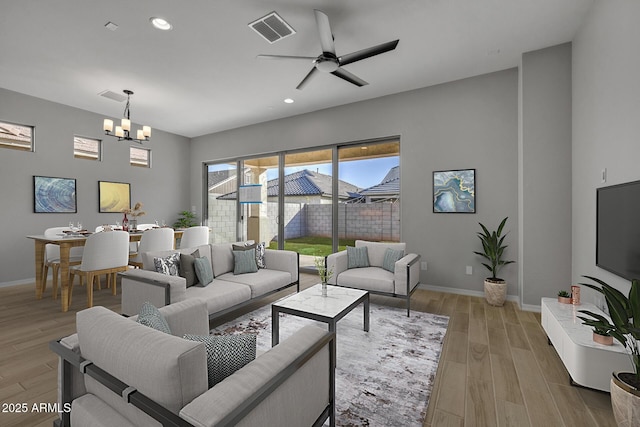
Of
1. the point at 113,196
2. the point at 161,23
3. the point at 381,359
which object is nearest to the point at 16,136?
the point at 113,196

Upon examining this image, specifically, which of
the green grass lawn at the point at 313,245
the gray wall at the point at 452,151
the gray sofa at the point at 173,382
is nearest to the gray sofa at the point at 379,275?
the gray wall at the point at 452,151

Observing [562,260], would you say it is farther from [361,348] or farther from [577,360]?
[361,348]

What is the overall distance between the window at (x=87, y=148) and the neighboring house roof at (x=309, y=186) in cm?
343

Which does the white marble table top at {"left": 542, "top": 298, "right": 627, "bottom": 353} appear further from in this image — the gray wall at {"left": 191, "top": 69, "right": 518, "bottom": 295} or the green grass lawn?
the green grass lawn

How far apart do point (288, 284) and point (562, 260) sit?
330 cm

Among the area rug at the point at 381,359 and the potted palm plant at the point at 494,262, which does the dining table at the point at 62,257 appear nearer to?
the area rug at the point at 381,359

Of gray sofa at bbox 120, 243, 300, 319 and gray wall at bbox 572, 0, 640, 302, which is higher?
gray wall at bbox 572, 0, 640, 302

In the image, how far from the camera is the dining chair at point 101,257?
3607 millimetres

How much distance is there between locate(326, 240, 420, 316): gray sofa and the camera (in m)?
3.36

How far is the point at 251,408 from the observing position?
3.05 feet

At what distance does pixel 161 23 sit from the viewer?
296cm


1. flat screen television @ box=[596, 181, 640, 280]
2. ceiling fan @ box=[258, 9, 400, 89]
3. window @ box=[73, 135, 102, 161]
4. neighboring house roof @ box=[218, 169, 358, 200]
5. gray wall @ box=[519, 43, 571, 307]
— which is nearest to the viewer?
flat screen television @ box=[596, 181, 640, 280]

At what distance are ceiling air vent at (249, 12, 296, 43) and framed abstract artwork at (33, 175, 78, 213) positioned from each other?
4.76m

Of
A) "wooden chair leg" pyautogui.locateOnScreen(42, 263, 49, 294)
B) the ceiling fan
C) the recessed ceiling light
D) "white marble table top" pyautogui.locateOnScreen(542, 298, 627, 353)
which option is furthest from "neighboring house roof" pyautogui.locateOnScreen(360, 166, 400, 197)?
"wooden chair leg" pyautogui.locateOnScreen(42, 263, 49, 294)
